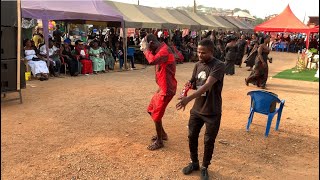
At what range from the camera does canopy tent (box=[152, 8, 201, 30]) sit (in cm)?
1678

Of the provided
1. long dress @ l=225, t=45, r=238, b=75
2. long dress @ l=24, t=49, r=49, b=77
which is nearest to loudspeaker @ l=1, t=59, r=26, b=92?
long dress @ l=24, t=49, r=49, b=77

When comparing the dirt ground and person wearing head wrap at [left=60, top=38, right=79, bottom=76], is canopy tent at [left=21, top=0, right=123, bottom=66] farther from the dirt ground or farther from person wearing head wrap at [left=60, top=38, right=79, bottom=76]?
the dirt ground

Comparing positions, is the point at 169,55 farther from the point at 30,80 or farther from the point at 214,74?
the point at 30,80

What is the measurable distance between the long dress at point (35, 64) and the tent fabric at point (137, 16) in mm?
4160

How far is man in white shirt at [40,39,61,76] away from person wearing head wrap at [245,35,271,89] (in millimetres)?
6278

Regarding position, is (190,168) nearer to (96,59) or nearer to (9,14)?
(9,14)

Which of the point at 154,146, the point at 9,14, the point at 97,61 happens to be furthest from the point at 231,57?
the point at 154,146

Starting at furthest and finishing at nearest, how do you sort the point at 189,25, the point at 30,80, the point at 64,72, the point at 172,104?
the point at 189,25, the point at 64,72, the point at 30,80, the point at 172,104

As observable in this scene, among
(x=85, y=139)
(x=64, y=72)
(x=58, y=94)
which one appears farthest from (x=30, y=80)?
(x=85, y=139)

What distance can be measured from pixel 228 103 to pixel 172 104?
1.34 meters

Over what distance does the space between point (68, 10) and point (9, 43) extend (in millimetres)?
4903

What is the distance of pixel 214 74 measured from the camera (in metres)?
3.26

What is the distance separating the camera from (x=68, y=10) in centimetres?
1123

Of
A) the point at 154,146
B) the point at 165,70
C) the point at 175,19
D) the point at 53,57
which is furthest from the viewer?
the point at 175,19
